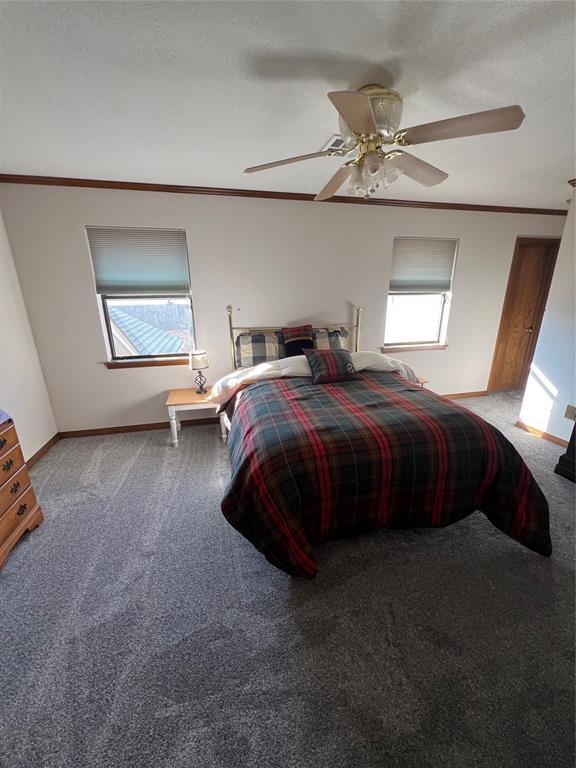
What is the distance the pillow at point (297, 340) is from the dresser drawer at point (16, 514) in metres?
2.34

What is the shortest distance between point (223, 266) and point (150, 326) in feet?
3.29

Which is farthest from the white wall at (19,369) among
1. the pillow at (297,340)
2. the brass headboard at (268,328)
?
the pillow at (297,340)

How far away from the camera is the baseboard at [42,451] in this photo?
8.89 ft

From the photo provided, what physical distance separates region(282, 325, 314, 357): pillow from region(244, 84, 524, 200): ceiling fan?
61.5 inches

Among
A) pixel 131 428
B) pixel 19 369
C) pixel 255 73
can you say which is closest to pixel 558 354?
pixel 255 73

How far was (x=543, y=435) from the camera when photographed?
10.6 feet

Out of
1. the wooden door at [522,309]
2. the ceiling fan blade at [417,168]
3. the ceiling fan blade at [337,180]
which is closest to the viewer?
the ceiling fan blade at [417,168]

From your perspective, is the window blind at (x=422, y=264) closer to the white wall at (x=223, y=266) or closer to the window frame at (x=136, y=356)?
the white wall at (x=223, y=266)

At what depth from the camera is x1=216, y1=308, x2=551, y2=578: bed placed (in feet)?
5.23

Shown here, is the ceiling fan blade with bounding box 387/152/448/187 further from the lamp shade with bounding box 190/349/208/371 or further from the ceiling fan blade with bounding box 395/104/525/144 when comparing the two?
the lamp shade with bounding box 190/349/208/371

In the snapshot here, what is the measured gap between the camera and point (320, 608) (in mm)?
1515

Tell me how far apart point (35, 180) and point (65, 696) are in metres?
3.46

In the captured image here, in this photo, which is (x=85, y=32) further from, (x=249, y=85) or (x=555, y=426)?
(x=555, y=426)

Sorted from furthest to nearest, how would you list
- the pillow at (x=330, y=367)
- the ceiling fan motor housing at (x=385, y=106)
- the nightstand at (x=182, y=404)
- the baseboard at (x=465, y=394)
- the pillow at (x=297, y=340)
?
the baseboard at (x=465, y=394)
the pillow at (x=297, y=340)
the nightstand at (x=182, y=404)
the pillow at (x=330, y=367)
the ceiling fan motor housing at (x=385, y=106)
